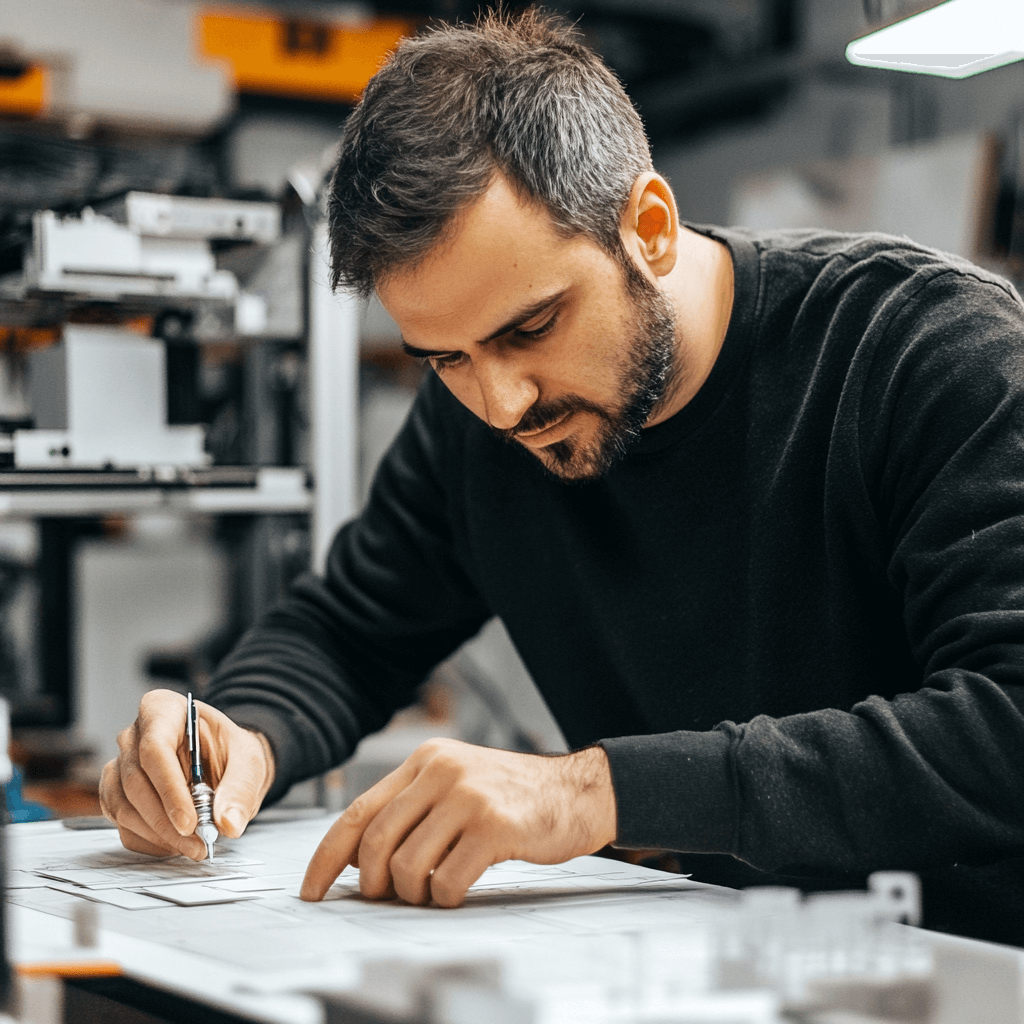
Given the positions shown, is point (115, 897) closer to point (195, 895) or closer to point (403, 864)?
point (195, 895)

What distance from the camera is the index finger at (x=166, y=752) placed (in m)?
0.95

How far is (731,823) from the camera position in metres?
0.82

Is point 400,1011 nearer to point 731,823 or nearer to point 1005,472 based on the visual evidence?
point 731,823

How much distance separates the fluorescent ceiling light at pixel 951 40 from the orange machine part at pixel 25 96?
3.04 meters

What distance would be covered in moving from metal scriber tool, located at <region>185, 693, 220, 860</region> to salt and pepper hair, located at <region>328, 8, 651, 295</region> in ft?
1.20

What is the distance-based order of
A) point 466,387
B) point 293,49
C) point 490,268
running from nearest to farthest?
point 490,268, point 466,387, point 293,49

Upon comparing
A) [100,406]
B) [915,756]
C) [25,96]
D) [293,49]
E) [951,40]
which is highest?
[293,49]

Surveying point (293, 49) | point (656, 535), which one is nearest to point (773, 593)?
point (656, 535)

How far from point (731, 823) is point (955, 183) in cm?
294

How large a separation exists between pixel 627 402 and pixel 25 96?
3.37 metres

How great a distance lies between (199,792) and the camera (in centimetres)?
97

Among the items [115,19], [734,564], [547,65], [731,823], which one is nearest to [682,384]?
[734,564]

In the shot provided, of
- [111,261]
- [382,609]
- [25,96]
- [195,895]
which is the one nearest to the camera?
[195,895]

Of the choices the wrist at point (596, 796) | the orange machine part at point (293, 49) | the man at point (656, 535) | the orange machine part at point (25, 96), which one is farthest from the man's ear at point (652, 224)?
the orange machine part at point (293, 49)
